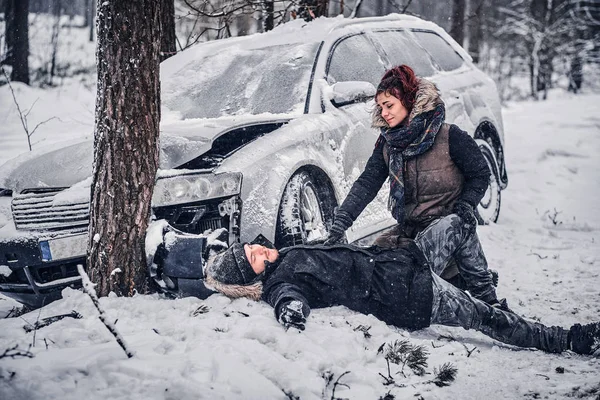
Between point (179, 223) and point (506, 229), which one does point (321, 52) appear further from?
point (506, 229)

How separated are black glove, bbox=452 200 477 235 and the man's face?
115cm

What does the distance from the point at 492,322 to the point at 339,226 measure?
3.49 feet

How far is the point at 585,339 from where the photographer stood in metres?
2.75

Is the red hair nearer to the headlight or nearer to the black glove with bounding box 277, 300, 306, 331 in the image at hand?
the headlight

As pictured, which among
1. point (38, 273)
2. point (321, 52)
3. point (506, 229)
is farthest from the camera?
point (506, 229)

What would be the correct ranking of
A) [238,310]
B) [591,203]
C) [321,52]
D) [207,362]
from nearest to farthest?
[207,362], [238,310], [321,52], [591,203]

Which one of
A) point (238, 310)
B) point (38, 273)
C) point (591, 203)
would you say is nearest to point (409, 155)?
point (238, 310)

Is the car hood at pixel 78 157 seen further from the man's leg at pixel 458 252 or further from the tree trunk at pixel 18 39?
the tree trunk at pixel 18 39

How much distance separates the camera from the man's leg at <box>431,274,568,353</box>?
281cm

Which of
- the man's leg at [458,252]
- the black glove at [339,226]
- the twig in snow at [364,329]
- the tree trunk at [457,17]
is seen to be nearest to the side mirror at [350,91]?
the black glove at [339,226]

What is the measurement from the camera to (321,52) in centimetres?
453

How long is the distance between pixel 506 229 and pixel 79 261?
423 cm

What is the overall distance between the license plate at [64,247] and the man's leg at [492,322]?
208 centimetres

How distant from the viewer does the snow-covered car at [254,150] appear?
10.9 ft
